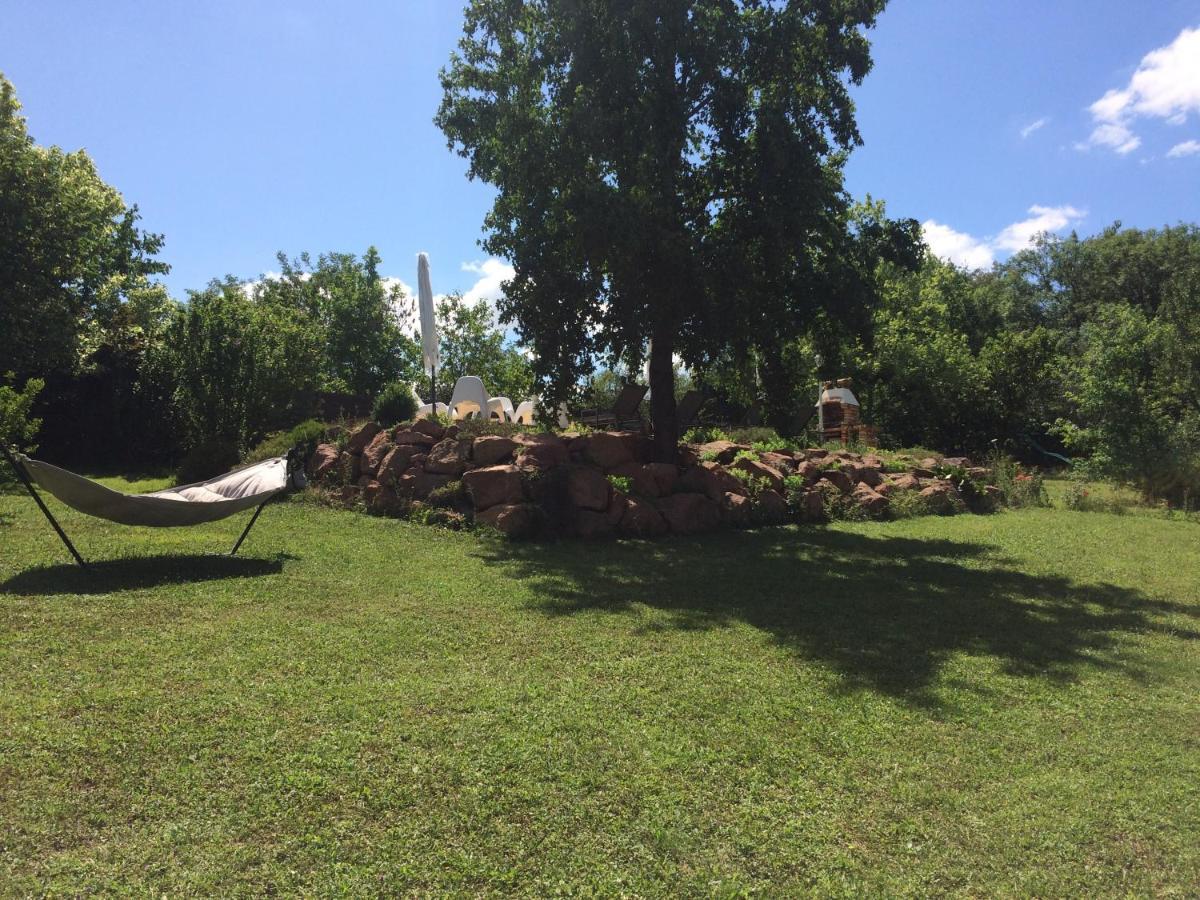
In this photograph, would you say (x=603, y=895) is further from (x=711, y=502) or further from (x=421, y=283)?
(x=421, y=283)

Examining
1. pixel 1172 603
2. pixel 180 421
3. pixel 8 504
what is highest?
pixel 180 421

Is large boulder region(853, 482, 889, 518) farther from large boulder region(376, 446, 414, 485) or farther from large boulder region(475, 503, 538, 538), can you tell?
large boulder region(376, 446, 414, 485)

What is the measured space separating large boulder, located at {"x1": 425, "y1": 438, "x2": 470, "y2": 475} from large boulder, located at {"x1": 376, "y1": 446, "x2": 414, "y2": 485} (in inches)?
10.8

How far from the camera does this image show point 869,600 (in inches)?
246

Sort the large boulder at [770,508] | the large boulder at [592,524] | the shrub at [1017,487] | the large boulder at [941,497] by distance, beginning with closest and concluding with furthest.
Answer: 1. the large boulder at [592,524]
2. the large boulder at [770,508]
3. the large boulder at [941,497]
4. the shrub at [1017,487]

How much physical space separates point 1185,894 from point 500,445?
7.78 metres

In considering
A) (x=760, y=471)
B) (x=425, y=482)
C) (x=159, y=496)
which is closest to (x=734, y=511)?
(x=760, y=471)

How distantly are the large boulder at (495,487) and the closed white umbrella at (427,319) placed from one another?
3.77 meters

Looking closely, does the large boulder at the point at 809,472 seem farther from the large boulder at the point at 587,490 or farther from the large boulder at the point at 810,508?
the large boulder at the point at 587,490

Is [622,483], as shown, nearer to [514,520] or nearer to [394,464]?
[514,520]

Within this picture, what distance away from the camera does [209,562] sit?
6469 mm

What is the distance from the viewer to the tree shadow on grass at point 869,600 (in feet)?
15.7

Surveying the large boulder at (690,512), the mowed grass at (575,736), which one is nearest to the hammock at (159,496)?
the mowed grass at (575,736)

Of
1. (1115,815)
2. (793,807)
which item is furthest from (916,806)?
(1115,815)
